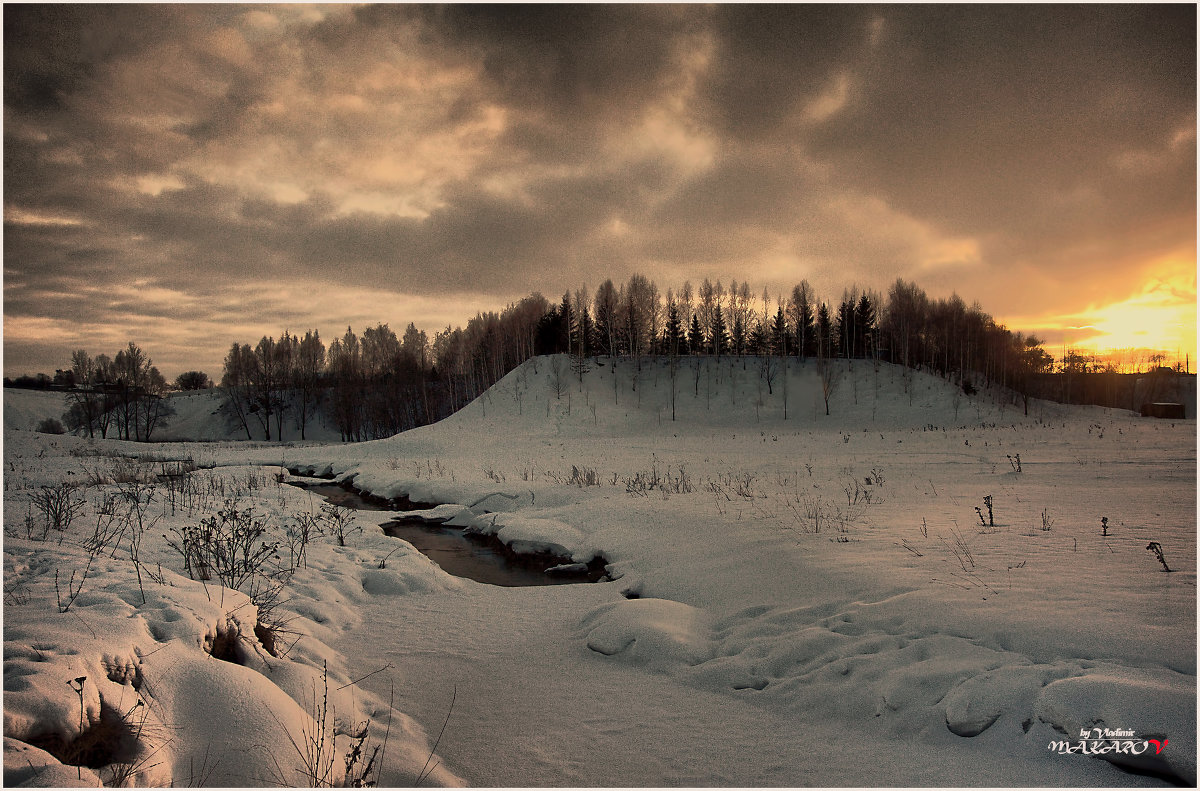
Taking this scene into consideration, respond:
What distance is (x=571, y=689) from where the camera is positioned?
5.07 metres

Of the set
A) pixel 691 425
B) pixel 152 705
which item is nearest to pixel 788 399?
pixel 691 425

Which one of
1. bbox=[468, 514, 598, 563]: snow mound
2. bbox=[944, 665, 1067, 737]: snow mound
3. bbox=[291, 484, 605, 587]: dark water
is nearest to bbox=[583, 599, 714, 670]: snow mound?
bbox=[944, 665, 1067, 737]: snow mound

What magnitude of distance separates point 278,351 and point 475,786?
81.9 m

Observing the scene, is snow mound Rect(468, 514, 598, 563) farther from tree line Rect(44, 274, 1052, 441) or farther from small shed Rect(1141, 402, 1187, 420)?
small shed Rect(1141, 402, 1187, 420)

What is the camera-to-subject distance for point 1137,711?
345cm

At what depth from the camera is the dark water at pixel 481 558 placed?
29.9ft

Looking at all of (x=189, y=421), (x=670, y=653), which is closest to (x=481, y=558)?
(x=670, y=653)

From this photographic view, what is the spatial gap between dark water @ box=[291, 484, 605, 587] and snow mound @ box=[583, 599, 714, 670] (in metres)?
2.44

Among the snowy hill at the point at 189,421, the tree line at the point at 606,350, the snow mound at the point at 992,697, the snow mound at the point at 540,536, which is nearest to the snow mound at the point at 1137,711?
the snow mound at the point at 992,697

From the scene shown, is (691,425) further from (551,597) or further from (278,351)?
(278,351)

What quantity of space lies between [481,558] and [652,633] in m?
5.42

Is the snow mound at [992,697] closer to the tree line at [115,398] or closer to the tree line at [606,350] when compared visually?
the tree line at [606,350]

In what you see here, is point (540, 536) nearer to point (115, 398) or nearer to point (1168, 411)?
point (1168, 411)

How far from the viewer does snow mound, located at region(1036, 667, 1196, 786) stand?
3.27 meters
